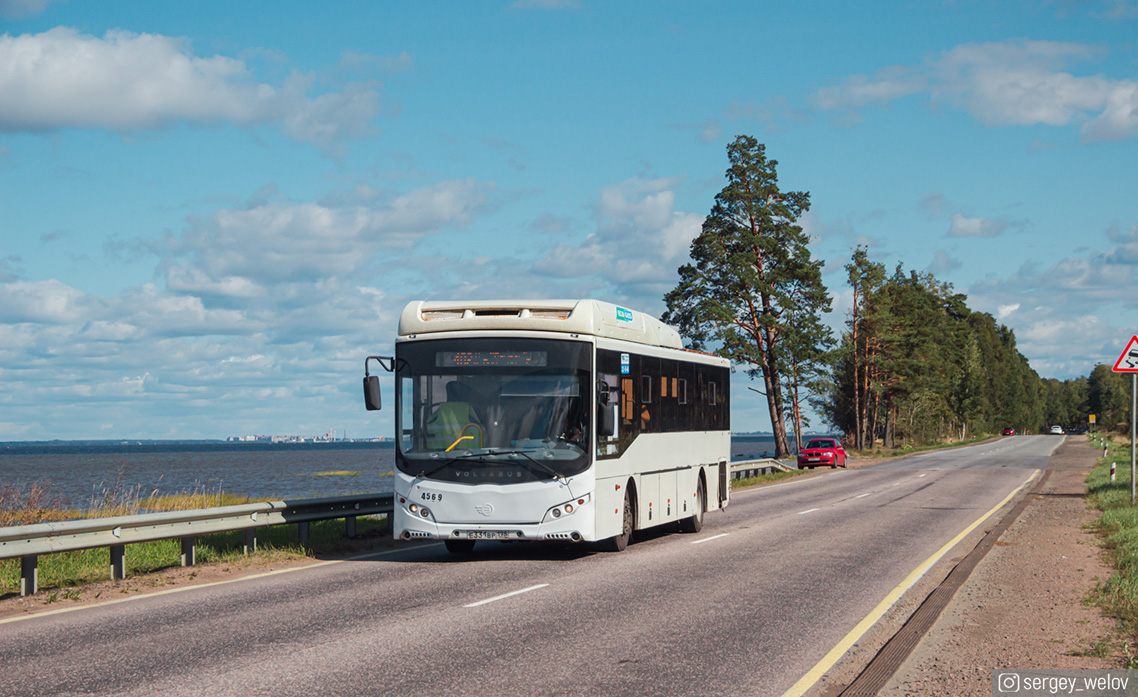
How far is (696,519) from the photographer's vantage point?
19188mm

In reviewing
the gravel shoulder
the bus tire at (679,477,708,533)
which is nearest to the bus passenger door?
the bus tire at (679,477,708,533)

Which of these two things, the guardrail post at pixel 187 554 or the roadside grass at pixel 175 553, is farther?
the guardrail post at pixel 187 554

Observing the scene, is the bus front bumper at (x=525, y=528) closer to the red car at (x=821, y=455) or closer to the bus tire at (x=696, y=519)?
the bus tire at (x=696, y=519)

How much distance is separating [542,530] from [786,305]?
141 ft

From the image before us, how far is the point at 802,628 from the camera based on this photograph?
9430 mm

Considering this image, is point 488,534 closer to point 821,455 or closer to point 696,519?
point 696,519

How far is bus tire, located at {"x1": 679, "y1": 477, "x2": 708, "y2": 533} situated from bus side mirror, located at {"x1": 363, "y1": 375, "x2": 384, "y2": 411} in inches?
276

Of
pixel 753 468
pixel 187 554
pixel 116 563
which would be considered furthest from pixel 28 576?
pixel 753 468

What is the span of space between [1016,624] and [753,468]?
3098cm

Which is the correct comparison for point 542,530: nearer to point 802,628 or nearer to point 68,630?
point 802,628

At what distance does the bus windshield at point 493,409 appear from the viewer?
14156 mm

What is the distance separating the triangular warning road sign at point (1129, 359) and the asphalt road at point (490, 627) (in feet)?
27.6

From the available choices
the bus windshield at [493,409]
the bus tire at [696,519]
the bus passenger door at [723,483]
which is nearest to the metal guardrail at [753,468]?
the bus passenger door at [723,483]

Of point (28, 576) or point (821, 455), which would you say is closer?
point (28, 576)
